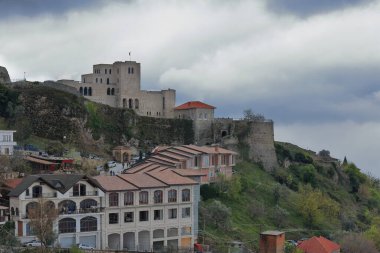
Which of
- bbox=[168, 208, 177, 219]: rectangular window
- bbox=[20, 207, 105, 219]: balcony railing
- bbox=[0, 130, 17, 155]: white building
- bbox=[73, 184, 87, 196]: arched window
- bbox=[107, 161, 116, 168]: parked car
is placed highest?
bbox=[0, 130, 17, 155]: white building

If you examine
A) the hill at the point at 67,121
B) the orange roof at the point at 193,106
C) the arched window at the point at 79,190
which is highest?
the orange roof at the point at 193,106

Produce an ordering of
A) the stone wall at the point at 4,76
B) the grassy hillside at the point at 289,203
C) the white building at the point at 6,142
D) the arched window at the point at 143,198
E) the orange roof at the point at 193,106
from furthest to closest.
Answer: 1. the orange roof at the point at 193,106
2. the stone wall at the point at 4,76
3. the white building at the point at 6,142
4. the grassy hillside at the point at 289,203
5. the arched window at the point at 143,198

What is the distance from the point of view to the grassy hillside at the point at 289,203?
72.9m

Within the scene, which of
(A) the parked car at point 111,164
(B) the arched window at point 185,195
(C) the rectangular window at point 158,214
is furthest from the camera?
(A) the parked car at point 111,164

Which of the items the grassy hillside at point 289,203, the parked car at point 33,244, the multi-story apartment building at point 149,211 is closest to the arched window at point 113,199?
the multi-story apartment building at point 149,211

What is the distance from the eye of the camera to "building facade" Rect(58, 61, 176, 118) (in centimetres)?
10544

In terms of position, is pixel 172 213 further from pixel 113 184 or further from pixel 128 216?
pixel 113 184

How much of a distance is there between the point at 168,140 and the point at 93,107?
13390mm

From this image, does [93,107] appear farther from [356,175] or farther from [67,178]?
[356,175]

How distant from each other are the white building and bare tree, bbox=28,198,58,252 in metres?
23.5

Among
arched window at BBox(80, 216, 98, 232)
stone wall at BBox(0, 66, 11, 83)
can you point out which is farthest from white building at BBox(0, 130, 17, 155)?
arched window at BBox(80, 216, 98, 232)

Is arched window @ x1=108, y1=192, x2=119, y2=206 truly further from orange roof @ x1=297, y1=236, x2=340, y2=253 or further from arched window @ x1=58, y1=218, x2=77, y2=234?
orange roof @ x1=297, y1=236, x2=340, y2=253

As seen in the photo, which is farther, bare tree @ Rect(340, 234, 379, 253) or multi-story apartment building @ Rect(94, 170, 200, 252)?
bare tree @ Rect(340, 234, 379, 253)

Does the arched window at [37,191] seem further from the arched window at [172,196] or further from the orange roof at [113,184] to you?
the arched window at [172,196]
